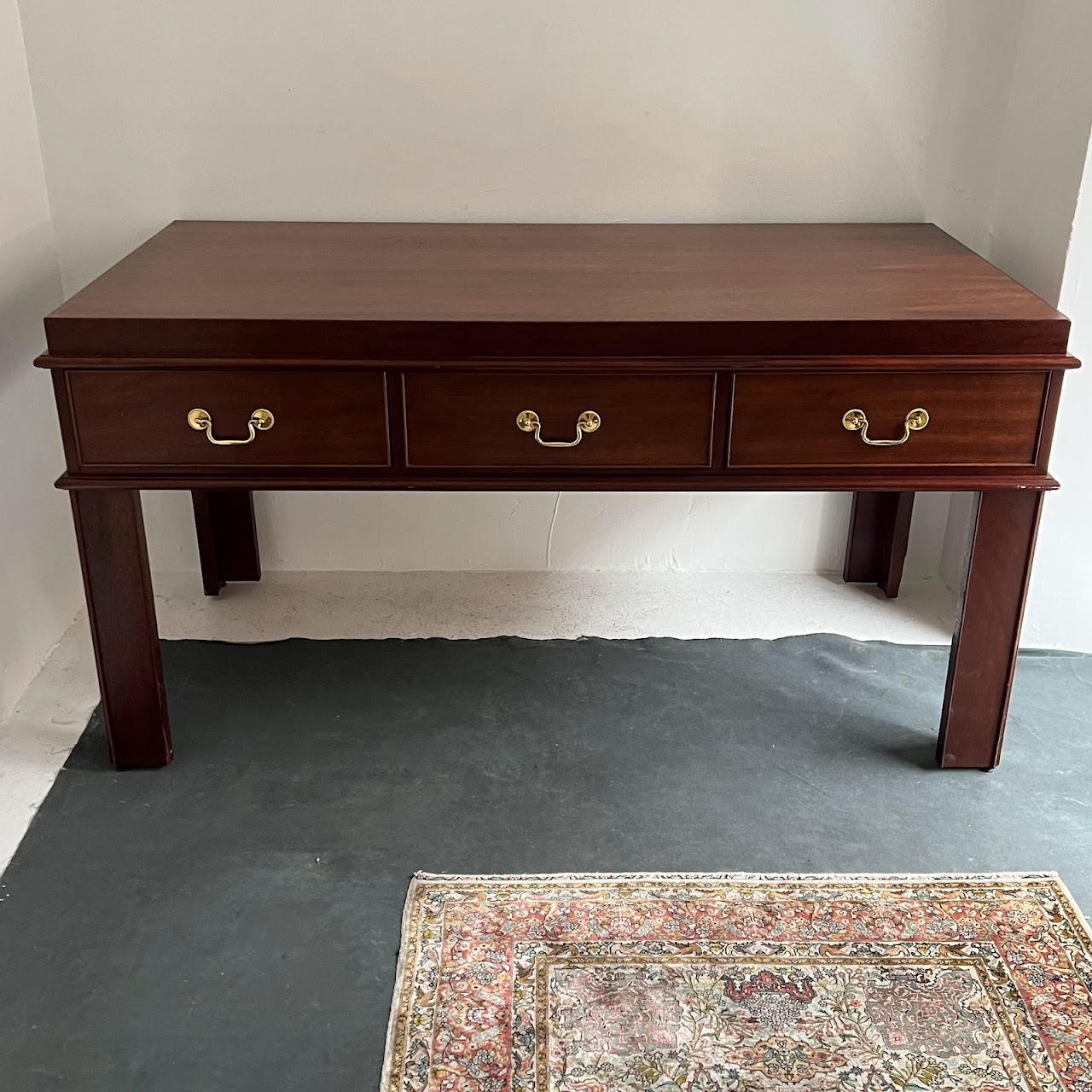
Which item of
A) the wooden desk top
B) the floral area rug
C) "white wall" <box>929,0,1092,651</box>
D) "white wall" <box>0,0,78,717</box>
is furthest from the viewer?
"white wall" <box>0,0,78,717</box>

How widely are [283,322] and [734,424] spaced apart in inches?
24.8

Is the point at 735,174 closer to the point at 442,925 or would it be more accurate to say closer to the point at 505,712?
the point at 505,712

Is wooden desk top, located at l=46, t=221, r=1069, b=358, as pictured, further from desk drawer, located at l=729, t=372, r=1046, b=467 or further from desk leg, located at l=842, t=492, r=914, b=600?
desk leg, located at l=842, t=492, r=914, b=600

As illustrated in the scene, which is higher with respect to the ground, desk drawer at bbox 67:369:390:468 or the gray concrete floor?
desk drawer at bbox 67:369:390:468

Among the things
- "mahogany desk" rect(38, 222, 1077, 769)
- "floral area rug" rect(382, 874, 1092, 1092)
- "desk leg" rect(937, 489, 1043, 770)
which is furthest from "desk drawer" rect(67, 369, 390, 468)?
"desk leg" rect(937, 489, 1043, 770)

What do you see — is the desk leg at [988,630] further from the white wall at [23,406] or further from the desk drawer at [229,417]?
the white wall at [23,406]

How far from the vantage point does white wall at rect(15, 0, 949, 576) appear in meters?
2.11

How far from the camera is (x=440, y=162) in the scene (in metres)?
2.20

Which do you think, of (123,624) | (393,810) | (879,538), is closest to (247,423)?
(123,624)

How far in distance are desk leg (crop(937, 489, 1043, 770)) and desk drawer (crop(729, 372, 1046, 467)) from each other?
107mm

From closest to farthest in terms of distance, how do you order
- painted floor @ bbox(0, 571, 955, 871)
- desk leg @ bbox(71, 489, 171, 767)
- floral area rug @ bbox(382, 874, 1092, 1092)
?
floral area rug @ bbox(382, 874, 1092, 1092) → desk leg @ bbox(71, 489, 171, 767) → painted floor @ bbox(0, 571, 955, 871)

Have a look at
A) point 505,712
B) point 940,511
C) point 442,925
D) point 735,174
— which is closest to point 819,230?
→ point 735,174

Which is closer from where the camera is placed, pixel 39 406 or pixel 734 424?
pixel 734 424

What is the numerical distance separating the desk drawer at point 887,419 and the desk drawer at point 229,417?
0.52 metres
